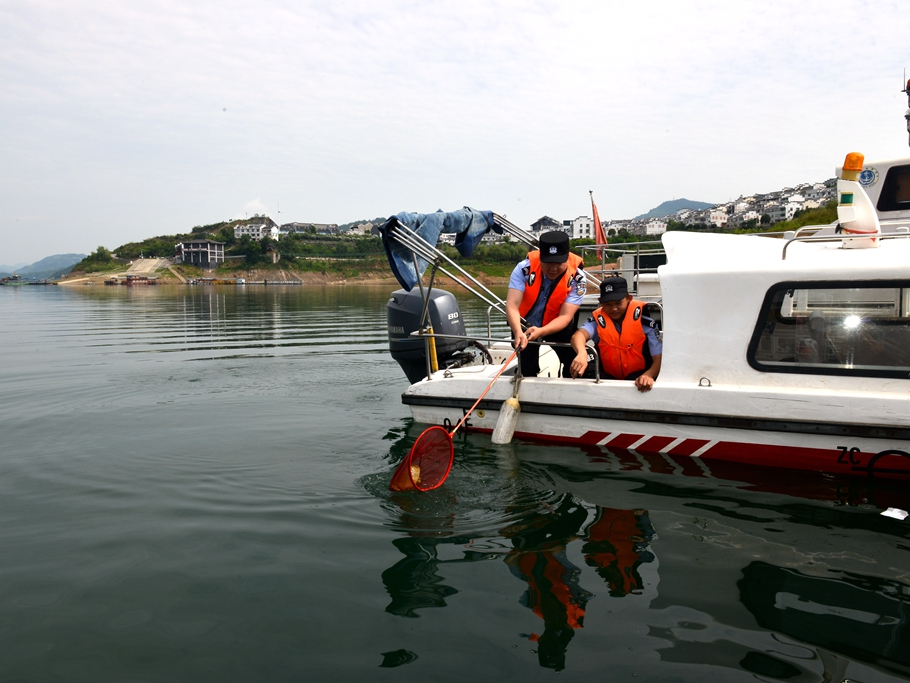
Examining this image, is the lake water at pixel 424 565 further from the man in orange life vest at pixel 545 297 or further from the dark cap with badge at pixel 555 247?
the dark cap with badge at pixel 555 247

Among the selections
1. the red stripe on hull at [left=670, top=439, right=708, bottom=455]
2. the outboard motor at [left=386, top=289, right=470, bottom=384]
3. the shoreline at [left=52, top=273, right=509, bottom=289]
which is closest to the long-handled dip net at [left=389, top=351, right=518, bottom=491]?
the red stripe on hull at [left=670, top=439, right=708, bottom=455]

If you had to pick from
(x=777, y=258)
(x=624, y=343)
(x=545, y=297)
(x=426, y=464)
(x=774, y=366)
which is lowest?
(x=426, y=464)

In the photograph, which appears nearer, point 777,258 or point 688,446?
point 777,258

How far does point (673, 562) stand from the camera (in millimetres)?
4109

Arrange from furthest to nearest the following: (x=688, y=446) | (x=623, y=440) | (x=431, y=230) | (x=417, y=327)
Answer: (x=417, y=327)
(x=431, y=230)
(x=623, y=440)
(x=688, y=446)

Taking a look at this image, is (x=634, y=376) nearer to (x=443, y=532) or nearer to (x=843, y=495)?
(x=843, y=495)

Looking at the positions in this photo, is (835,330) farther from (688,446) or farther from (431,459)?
(431,459)

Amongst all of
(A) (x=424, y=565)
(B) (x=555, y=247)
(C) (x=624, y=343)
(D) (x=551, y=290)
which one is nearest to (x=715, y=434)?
(C) (x=624, y=343)

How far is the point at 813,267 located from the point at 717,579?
2789 mm

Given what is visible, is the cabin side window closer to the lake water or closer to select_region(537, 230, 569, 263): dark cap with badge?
the lake water

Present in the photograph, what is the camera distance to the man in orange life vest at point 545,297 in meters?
6.39

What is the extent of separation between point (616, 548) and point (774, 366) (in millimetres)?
2340

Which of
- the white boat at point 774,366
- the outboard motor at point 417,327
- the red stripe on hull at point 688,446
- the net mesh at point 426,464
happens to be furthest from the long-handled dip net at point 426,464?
the outboard motor at point 417,327

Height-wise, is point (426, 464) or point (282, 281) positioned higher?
point (282, 281)
